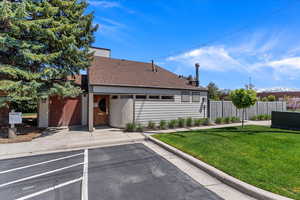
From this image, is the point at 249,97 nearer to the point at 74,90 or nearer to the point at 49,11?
the point at 74,90

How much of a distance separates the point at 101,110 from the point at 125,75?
10.5 feet

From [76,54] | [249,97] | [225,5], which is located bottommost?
[249,97]

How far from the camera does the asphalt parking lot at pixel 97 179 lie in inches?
114

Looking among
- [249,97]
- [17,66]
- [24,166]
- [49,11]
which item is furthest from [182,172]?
[49,11]

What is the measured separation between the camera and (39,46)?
6984 millimetres

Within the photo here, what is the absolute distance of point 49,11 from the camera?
7352 mm

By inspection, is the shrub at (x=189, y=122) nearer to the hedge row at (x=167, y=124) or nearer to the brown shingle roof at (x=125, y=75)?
the hedge row at (x=167, y=124)

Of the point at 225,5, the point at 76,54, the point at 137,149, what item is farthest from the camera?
the point at 225,5

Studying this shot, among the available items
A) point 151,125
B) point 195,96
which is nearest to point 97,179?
point 151,125

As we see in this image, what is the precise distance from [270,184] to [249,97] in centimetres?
653

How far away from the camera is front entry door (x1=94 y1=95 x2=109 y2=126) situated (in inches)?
423

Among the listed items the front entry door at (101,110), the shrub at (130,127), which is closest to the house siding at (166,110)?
the shrub at (130,127)

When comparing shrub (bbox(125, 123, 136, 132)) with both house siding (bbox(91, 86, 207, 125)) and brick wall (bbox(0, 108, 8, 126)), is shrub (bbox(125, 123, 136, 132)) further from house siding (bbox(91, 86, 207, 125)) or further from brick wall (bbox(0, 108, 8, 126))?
brick wall (bbox(0, 108, 8, 126))

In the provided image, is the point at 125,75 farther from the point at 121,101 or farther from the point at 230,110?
the point at 230,110
